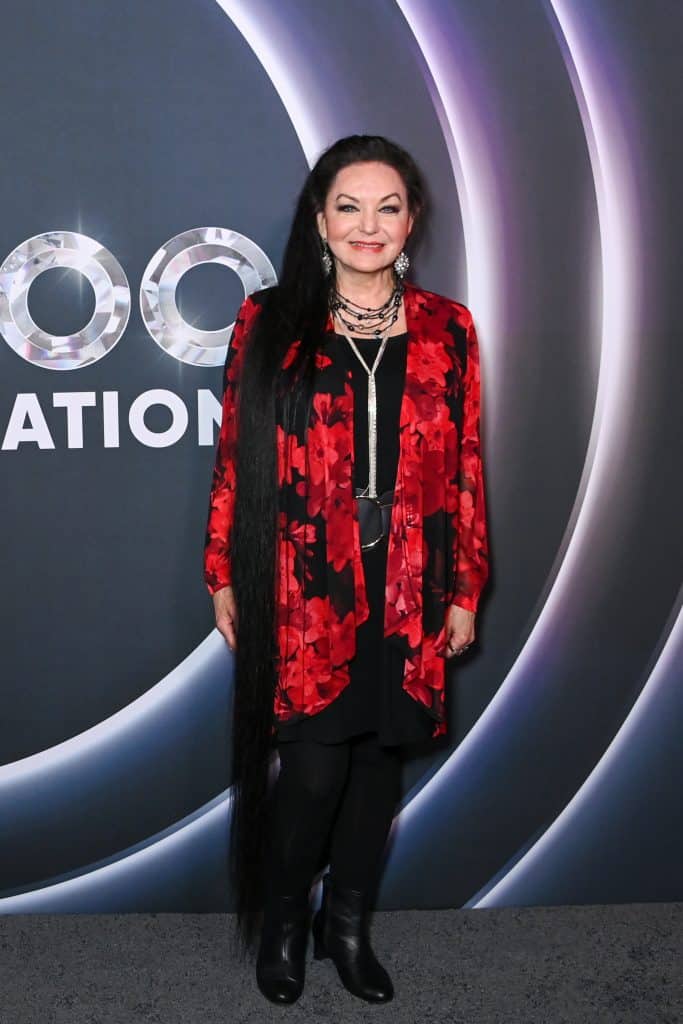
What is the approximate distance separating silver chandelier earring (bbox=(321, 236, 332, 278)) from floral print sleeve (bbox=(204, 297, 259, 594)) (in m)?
0.16

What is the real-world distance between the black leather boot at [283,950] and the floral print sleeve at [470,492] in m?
0.74

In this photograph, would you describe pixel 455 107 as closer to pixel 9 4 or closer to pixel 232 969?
pixel 9 4

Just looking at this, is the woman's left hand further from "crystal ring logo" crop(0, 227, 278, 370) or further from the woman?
"crystal ring logo" crop(0, 227, 278, 370)

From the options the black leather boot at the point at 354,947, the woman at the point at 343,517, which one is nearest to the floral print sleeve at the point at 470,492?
the woman at the point at 343,517

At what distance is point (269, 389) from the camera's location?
192 cm

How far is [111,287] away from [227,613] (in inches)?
31.0

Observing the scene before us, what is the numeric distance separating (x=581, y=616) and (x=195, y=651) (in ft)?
2.96

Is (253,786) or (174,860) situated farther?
(174,860)

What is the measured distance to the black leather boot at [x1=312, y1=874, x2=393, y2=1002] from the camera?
205 centimetres

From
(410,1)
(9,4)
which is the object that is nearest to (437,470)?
(410,1)

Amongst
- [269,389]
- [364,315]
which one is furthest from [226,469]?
[364,315]

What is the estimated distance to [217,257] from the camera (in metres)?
2.27

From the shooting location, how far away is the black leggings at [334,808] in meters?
1.99

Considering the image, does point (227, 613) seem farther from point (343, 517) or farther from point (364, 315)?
point (364, 315)
